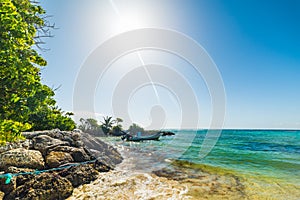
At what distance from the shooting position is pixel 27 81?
4.14m

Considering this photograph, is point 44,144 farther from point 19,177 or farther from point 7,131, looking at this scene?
point 7,131

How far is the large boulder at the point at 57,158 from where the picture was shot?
5.61 meters

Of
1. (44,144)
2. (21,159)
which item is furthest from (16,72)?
(44,144)

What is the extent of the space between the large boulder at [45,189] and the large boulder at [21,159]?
0.82m

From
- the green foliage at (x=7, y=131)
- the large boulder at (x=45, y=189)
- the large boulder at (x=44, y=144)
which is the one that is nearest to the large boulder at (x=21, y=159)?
the large boulder at (x=44, y=144)

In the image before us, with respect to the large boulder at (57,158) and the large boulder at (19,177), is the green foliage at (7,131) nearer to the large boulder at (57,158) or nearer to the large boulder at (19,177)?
the large boulder at (19,177)

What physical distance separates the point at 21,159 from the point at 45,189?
147 cm

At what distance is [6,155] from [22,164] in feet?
1.75

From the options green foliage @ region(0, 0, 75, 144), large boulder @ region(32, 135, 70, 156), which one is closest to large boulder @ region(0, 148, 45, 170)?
large boulder @ region(32, 135, 70, 156)

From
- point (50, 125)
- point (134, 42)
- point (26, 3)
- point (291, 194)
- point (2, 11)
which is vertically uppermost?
point (134, 42)

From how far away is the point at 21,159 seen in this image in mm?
4965

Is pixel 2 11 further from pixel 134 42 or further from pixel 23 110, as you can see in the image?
pixel 134 42

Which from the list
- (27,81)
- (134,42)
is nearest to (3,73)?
(27,81)

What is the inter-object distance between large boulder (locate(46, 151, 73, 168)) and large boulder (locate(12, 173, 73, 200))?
990 millimetres
